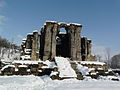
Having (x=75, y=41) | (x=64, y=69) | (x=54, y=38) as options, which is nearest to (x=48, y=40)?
(x=54, y=38)

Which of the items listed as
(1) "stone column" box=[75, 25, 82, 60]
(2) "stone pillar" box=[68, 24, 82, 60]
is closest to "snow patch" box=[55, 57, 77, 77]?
(2) "stone pillar" box=[68, 24, 82, 60]

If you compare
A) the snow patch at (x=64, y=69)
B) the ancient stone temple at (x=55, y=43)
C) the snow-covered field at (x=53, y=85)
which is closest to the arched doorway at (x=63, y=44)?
the ancient stone temple at (x=55, y=43)

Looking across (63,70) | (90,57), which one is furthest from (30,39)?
(63,70)

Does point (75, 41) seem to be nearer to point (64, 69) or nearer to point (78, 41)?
point (78, 41)

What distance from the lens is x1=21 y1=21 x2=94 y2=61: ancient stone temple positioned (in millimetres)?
30453

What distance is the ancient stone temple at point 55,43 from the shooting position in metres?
30.5

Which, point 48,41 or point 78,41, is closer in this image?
point 48,41

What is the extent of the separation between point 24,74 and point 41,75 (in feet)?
6.62

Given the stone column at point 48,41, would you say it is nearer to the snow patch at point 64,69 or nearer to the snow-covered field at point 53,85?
A: the snow patch at point 64,69

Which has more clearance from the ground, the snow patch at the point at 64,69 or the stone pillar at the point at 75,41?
the stone pillar at the point at 75,41

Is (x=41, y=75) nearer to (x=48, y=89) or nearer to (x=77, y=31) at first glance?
(x=48, y=89)

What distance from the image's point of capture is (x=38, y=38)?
117 ft

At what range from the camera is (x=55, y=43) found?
30.7 meters

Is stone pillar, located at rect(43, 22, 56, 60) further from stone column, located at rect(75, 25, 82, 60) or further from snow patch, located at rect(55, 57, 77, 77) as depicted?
snow patch, located at rect(55, 57, 77, 77)
